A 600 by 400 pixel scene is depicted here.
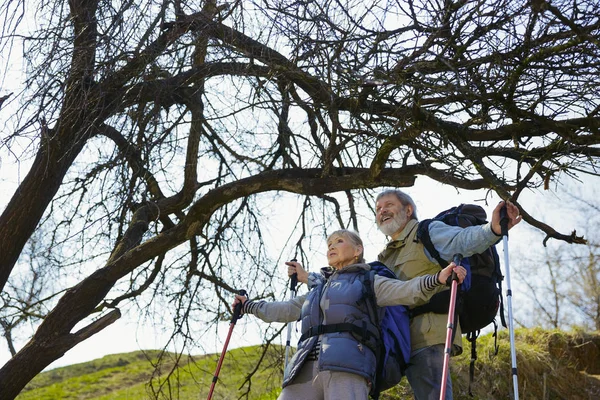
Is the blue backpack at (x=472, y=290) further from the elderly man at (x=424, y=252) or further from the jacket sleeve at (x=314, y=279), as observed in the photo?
the jacket sleeve at (x=314, y=279)

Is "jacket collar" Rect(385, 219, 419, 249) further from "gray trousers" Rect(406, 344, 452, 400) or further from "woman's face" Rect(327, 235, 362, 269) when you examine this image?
"gray trousers" Rect(406, 344, 452, 400)

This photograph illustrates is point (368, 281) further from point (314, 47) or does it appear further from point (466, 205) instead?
point (314, 47)

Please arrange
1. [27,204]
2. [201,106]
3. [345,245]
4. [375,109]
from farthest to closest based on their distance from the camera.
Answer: [201,106], [27,204], [375,109], [345,245]

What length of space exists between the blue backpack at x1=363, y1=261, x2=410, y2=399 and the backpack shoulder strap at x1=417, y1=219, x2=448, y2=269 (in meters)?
0.37

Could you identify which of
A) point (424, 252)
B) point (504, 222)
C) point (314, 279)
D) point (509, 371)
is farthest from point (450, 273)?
point (509, 371)

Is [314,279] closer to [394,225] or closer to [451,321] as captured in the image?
[394,225]

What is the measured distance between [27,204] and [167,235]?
1.27 meters

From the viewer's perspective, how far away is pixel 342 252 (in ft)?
15.1

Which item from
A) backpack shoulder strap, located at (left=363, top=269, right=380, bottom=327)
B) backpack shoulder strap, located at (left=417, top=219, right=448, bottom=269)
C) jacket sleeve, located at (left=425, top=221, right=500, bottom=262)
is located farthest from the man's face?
backpack shoulder strap, located at (left=363, top=269, right=380, bottom=327)

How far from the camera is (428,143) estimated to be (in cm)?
530

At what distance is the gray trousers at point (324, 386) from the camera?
13.2ft

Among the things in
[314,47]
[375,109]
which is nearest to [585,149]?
[375,109]

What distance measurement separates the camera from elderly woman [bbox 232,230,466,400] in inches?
159

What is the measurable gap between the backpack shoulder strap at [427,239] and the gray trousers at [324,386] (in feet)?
2.84
